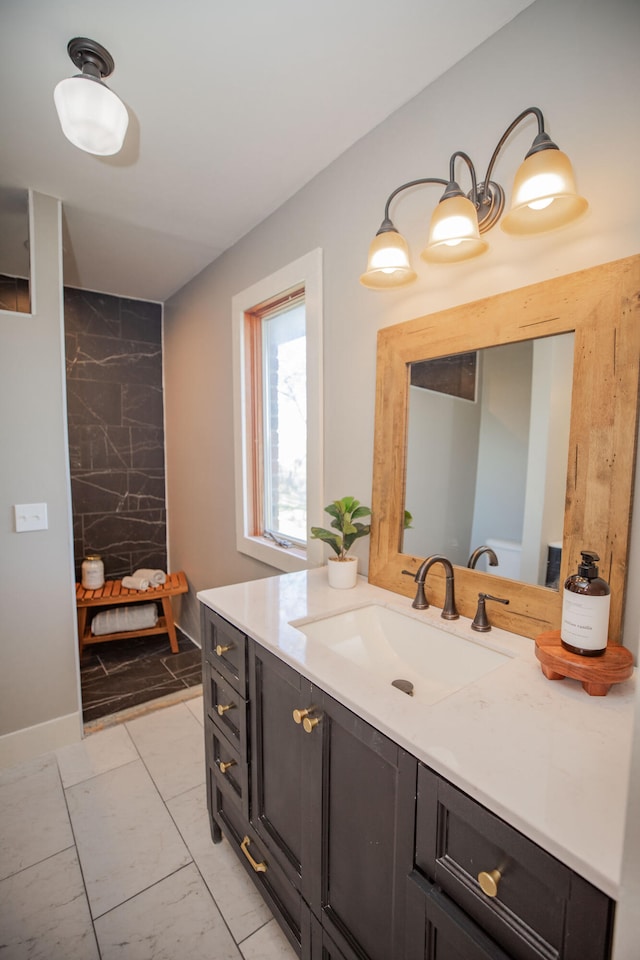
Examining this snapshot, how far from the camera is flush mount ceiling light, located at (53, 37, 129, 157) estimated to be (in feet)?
3.88

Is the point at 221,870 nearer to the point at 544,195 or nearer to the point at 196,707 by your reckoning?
the point at 196,707

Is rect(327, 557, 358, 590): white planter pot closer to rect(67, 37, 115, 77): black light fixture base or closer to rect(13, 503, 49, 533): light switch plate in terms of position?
rect(13, 503, 49, 533): light switch plate

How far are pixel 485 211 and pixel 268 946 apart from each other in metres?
2.21

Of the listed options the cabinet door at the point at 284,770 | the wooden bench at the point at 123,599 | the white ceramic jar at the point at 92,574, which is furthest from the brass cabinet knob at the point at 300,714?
the white ceramic jar at the point at 92,574

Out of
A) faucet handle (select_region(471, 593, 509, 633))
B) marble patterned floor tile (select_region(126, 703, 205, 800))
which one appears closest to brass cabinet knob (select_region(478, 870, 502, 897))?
faucet handle (select_region(471, 593, 509, 633))

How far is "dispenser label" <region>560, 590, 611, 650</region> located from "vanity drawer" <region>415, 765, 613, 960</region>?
423mm

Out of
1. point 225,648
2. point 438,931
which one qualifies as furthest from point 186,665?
point 438,931

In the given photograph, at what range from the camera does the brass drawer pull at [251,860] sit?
126 centimetres

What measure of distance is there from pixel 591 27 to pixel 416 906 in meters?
1.86

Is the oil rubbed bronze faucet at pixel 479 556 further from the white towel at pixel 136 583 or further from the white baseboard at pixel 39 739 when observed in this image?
the white towel at pixel 136 583

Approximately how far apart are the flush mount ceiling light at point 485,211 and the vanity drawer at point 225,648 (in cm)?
120

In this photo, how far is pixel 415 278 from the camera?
4.50ft

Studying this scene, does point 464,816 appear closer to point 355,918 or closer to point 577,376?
point 355,918

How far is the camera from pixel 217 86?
1.37 meters
